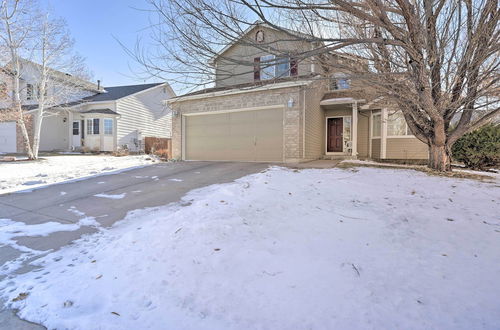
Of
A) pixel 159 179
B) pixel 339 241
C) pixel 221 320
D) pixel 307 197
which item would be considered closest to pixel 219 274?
pixel 221 320

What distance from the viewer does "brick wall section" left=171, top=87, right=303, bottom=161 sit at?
9398mm

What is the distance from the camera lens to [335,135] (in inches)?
519

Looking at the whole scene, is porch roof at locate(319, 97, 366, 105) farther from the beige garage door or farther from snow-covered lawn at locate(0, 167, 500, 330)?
snow-covered lawn at locate(0, 167, 500, 330)

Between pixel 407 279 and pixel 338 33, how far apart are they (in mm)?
4920

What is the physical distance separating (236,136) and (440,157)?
7174 mm

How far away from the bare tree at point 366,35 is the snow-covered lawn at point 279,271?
2303 mm

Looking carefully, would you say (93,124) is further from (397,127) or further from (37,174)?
(397,127)

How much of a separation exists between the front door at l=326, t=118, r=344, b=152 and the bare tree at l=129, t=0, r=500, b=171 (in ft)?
23.1

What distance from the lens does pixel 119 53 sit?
460 cm

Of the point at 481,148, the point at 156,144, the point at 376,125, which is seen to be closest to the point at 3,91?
the point at 156,144

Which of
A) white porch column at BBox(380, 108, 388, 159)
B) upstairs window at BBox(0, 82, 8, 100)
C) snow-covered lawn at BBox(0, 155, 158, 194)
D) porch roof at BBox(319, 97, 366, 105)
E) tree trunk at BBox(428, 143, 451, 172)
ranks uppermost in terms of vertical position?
upstairs window at BBox(0, 82, 8, 100)

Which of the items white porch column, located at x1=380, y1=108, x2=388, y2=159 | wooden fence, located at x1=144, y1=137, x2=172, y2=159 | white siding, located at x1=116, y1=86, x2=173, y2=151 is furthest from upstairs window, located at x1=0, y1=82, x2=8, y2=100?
white porch column, located at x1=380, y1=108, x2=388, y2=159

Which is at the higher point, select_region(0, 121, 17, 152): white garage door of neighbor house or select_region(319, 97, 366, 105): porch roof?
select_region(319, 97, 366, 105): porch roof

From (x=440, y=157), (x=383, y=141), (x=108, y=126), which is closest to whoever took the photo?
(x=440, y=157)
